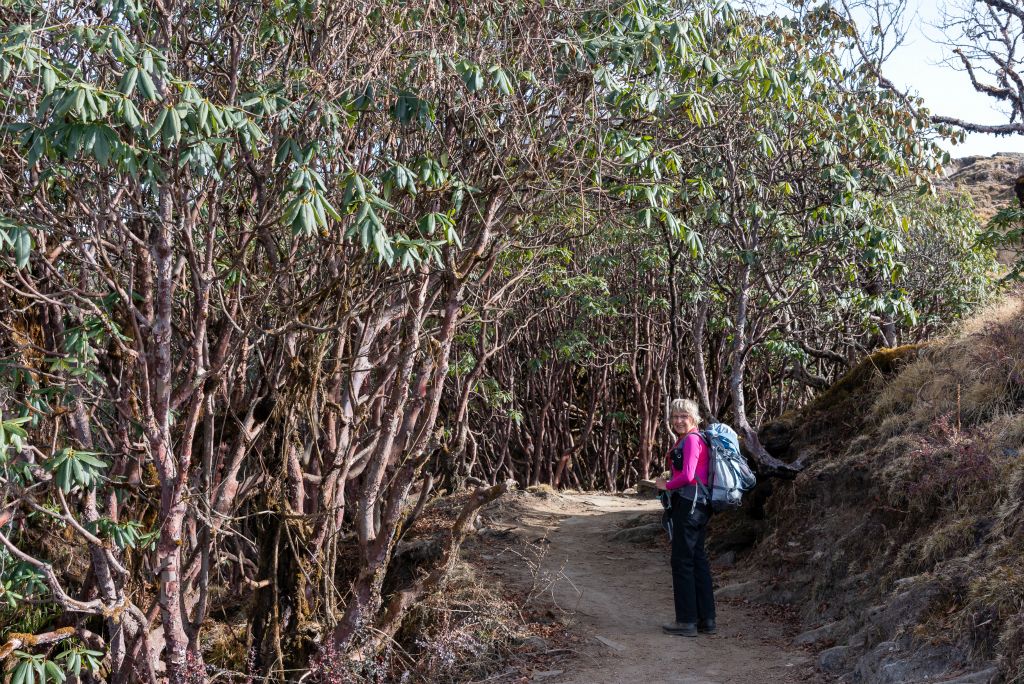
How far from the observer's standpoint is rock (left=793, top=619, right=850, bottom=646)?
6.72 meters

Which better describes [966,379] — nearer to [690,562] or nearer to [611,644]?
[690,562]

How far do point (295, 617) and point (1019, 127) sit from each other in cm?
1364

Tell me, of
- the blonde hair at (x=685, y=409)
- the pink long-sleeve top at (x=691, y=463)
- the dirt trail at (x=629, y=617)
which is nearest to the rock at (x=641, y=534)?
the dirt trail at (x=629, y=617)

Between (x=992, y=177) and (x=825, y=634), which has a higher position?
(x=992, y=177)

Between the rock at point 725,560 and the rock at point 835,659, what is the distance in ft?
10.3

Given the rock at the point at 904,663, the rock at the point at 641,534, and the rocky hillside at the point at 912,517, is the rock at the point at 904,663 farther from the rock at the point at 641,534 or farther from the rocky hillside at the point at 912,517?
the rock at the point at 641,534

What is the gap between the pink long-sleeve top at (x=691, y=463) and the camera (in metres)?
6.98

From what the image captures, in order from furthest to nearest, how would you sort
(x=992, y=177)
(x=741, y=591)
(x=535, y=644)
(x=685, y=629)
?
(x=992, y=177) < (x=741, y=591) < (x=535, y=644) < (x=685, y=629)

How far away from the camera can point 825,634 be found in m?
6.86

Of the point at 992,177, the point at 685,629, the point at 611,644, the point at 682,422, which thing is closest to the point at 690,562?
the point at 685,629

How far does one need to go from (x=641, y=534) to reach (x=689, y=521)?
4.04 metres

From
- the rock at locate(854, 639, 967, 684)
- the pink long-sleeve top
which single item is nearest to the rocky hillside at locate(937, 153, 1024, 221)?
the pink long-sleeve top

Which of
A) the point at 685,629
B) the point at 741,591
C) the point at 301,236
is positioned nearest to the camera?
the point at 301,236

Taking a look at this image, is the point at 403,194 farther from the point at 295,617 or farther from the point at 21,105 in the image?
the point at 295,617
